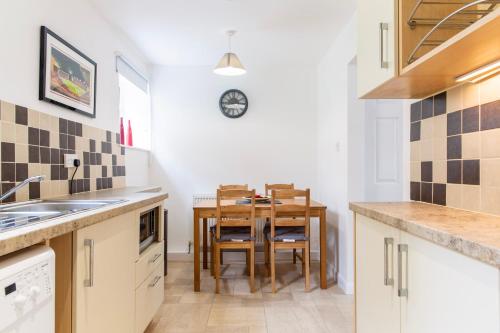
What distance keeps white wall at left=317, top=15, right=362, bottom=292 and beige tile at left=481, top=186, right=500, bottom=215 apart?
1764mm

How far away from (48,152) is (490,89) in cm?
222

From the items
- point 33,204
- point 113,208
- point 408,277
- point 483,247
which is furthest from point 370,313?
point 33,204

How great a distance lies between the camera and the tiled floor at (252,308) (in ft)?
7.88

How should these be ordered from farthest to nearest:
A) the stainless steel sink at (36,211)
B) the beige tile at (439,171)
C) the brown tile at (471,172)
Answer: the beige tile at (439,171) < the brown tile at (471,172) < the stainless steel sink at (36,211)

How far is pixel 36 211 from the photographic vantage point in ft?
4.86

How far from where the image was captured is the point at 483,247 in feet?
2.53

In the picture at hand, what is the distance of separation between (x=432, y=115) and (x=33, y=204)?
1.99 meters

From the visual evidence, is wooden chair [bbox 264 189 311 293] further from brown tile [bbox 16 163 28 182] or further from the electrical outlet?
brown tile [bbox 16 163 28 182]

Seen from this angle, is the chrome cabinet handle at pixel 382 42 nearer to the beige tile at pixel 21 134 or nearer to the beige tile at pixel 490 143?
the beige tile at pixel 490 143

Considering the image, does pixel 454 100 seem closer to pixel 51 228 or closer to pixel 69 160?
pixel 51 228

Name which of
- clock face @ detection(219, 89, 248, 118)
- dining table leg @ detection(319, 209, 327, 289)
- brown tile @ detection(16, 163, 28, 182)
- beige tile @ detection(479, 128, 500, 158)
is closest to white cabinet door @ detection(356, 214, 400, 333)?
beige tile @ detection(479, 128, 500, 158)

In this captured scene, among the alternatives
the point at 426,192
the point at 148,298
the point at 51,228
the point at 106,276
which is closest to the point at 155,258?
the point at 148,298

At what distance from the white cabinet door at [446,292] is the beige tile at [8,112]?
1.85 meters

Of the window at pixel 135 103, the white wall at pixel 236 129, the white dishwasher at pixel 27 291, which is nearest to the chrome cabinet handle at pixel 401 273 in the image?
the white dishwasher at pixel 27 291
